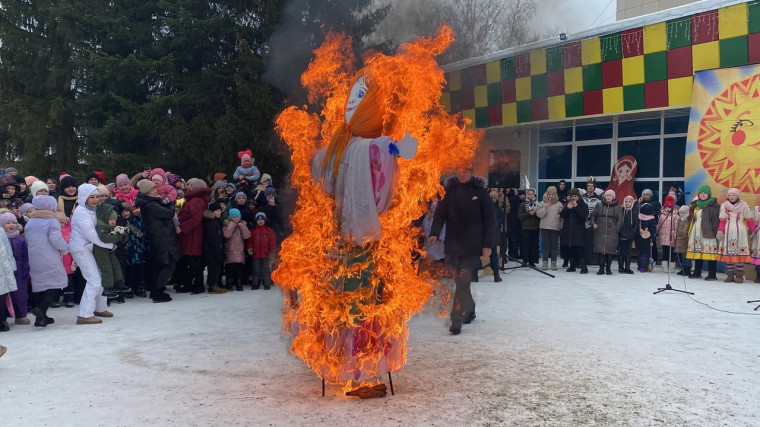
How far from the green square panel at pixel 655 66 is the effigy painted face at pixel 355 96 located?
32.9ft

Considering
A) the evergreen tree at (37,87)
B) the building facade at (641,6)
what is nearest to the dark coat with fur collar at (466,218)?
the evergreen tree at (37,87)

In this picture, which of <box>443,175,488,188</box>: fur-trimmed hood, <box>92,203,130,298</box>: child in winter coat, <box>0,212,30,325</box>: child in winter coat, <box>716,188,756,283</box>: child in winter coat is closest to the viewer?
<box>443,175,488,188</box>: fur-trimmed hood

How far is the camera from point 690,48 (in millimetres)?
11750

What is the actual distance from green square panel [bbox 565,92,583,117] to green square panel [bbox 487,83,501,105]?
1906mm

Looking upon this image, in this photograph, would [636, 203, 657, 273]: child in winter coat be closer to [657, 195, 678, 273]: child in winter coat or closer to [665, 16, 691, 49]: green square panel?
[657, 195, 678, 273]: child in winter coat

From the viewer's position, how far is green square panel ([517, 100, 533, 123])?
14758mm

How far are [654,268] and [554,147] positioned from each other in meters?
4.80

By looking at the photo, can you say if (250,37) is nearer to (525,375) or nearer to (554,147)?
(554,147)

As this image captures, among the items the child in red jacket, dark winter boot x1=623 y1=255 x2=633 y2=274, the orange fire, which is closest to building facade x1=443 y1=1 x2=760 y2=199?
dark winter boot x1=623 y1=255 x2=633 y2=274

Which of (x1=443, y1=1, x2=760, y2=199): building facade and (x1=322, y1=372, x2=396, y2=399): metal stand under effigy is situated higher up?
(x1=443, y1=1, x2=760, y2=199): building facade

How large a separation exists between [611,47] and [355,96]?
1037cm

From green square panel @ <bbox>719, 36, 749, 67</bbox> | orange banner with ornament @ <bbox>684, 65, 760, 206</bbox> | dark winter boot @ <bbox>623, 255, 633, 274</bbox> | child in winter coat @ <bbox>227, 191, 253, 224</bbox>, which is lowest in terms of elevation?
dark winter boot @ <bbox>623, 255, 633, 274</bbox>

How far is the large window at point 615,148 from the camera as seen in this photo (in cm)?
1384

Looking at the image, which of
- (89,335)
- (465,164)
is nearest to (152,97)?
(89,335)
